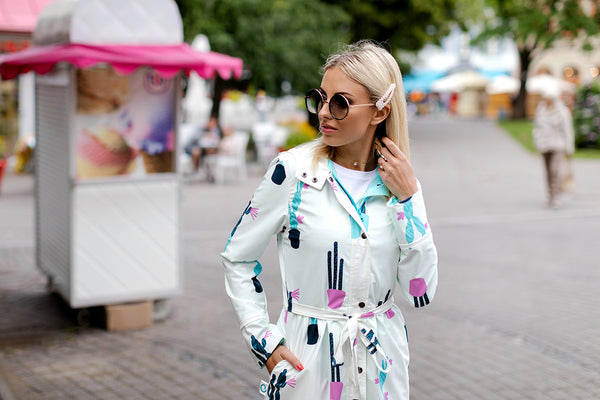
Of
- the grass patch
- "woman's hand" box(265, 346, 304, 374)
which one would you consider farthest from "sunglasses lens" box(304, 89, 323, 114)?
the grass patch

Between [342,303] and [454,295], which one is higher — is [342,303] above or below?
above

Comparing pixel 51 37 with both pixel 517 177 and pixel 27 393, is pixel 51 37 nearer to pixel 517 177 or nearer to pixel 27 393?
pixel 27 393

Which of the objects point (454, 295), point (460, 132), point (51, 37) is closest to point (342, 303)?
point (51, 37)

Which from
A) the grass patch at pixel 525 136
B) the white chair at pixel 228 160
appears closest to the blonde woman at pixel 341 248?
the white chair at pixel 228 160

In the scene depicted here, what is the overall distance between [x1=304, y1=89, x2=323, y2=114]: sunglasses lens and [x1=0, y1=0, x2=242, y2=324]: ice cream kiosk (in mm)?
3674

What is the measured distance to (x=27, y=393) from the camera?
5.25 meters

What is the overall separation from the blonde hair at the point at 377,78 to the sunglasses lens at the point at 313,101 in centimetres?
9

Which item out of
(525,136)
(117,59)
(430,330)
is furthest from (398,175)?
(525,136)

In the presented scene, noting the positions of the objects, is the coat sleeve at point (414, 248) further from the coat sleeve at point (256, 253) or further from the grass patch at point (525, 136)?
the grass patch at point (525, 136)

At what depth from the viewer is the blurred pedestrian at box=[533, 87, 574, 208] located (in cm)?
1452

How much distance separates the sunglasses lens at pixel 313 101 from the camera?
8.86 feet

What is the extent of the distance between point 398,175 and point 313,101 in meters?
0.52

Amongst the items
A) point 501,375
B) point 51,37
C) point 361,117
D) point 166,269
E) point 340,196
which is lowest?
point 501,375

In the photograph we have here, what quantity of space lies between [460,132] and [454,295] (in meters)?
28.1
